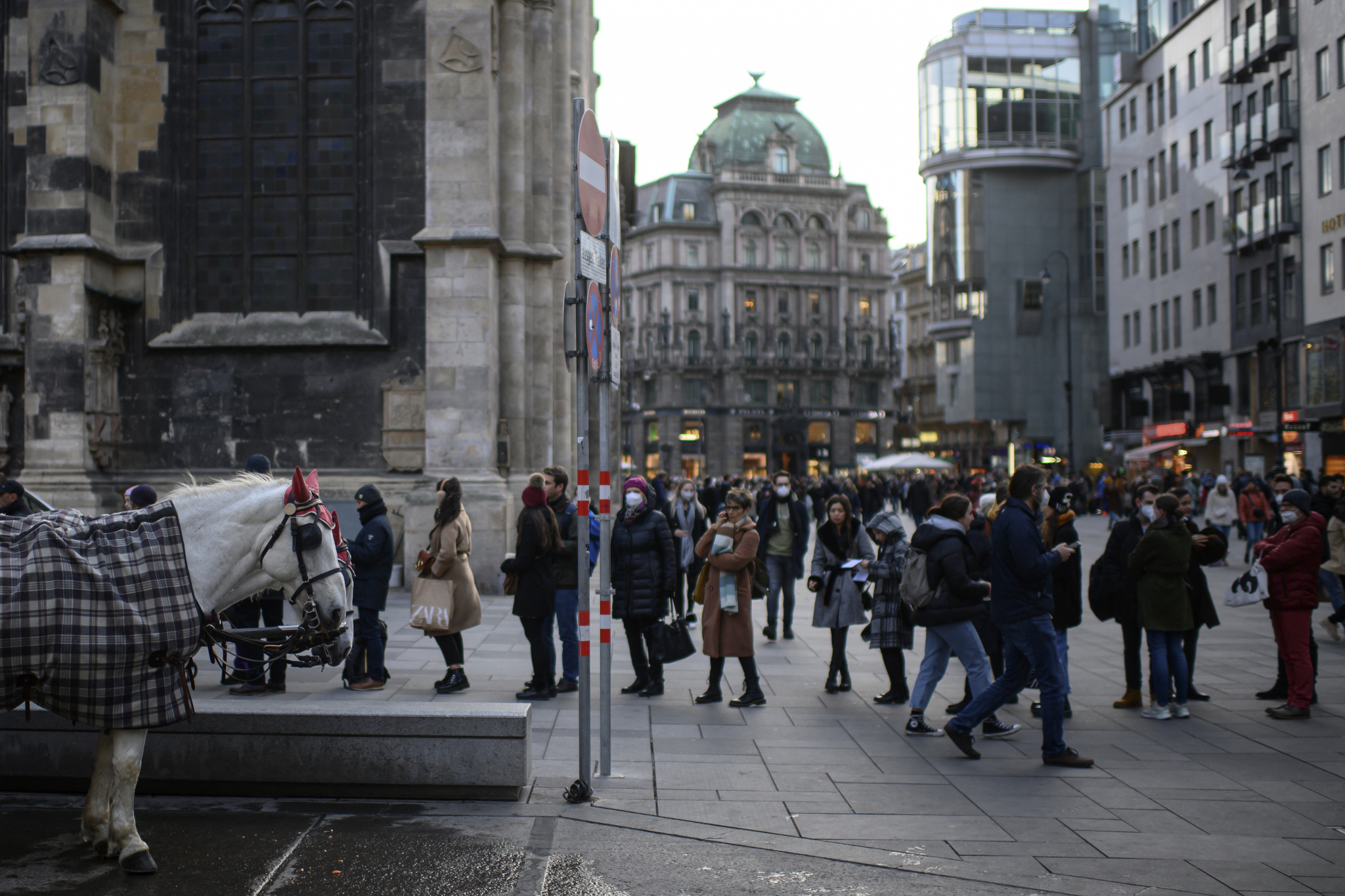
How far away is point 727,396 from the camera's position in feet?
289

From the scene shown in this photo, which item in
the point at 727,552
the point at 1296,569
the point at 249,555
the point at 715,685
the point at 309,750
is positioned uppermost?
the point at 249,555

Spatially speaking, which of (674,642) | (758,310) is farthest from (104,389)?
(758,310)

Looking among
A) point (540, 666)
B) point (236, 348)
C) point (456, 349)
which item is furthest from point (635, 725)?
point (236, 348)

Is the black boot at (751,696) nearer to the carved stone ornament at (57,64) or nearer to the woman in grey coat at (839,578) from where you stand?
the woman in grey coat at (839,578)

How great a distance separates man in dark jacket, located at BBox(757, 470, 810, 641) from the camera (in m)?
13.5

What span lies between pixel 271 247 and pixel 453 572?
10522mm

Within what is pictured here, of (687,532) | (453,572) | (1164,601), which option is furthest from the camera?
(687,532)

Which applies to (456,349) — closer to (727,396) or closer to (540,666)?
(540,666)

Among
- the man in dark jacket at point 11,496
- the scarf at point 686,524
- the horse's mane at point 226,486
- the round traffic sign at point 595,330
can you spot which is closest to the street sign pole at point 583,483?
the round traffic sign at point 595,330

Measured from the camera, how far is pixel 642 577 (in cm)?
957

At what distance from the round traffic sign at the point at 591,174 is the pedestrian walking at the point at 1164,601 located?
5072mm

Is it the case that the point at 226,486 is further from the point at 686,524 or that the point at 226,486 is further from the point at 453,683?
the point at 686,524

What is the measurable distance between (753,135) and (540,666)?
86405 millimetres

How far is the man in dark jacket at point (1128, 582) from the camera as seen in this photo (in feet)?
30.6
